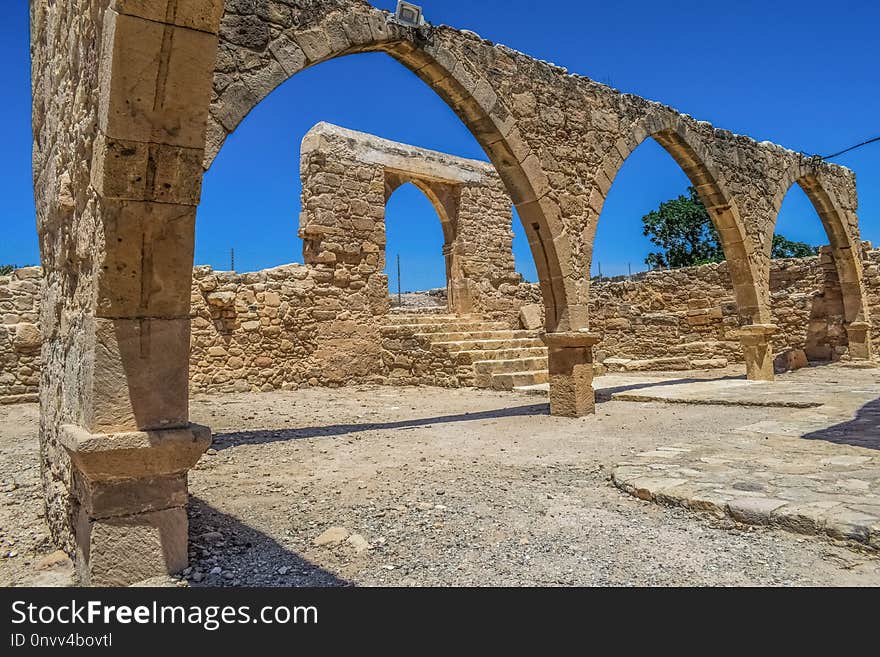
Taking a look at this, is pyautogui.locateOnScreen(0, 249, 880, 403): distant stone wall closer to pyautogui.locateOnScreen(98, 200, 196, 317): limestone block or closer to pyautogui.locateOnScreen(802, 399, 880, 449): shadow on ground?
pyautogui.locateOnScreen(802, 399, 880, 449): shadow on ground

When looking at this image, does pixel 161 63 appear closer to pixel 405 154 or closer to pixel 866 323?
pixel 405 154

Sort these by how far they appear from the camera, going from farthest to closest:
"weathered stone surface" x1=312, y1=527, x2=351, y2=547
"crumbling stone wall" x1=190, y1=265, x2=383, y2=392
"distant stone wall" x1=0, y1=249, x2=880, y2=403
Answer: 1. "crumbling stone wall" x1=190, y1=265, x2=383, y2=392
2. "distant stone wall" x1=0, y1=249, x2=880, y2=403
3. "weathered stone surface" x1=312, y1=527, x2=351, y2=547

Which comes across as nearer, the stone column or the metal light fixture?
the stone column

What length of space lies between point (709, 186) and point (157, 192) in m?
8.61

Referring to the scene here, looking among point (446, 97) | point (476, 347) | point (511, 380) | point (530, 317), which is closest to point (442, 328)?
point (476, 347)

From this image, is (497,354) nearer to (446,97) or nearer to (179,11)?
(446,97)

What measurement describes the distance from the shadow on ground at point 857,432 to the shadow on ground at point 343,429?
2.76m

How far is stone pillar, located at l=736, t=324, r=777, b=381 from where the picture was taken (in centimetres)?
930

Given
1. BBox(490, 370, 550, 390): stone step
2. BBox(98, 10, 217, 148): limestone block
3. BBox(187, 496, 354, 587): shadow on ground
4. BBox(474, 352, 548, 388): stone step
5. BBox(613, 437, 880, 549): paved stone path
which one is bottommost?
BBox(187, 496, 354, 587): shadow on ground

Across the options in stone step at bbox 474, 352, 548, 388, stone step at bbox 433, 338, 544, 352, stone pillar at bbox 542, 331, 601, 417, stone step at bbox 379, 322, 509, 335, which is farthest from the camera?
stone step at bbox 379, 322, 509, 335

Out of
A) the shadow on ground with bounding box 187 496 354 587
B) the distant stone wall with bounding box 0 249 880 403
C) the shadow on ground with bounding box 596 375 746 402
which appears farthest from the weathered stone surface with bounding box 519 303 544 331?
the shadow on ground with bounding box 187 496 354 587

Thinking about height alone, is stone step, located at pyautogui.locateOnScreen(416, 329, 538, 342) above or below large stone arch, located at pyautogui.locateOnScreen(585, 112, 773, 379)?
below

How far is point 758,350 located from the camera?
367 inches

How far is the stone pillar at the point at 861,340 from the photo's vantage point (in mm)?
11328
